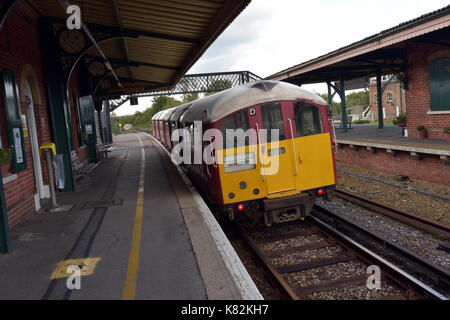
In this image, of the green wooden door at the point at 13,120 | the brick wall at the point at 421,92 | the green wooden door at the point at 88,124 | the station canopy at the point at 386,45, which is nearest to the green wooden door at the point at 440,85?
the brick wall at the point at 421,92

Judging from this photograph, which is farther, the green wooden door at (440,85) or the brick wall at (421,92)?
the brick wall at (421,92)

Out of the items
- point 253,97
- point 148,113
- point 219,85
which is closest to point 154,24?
point 253,97

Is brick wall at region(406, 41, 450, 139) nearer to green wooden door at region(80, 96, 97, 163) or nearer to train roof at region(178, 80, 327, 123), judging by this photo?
train roof at region(178, 80, 327, 123)

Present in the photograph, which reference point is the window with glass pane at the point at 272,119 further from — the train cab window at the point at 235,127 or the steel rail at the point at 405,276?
the steel rail at the point at 405,276

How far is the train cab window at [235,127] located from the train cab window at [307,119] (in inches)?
37.1

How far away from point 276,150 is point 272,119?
1.83 feet

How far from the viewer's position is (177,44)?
402 inches

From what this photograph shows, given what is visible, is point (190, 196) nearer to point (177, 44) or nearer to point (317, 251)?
point (317, 251)

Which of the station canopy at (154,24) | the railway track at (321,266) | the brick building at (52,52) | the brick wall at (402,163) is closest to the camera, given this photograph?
the railway track at (321,266)

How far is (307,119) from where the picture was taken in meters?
6.58

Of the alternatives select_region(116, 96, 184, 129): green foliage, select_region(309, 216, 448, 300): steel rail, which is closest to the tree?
select_region(116, 96, 184, 129): green foliage

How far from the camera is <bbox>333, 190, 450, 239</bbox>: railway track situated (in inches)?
269

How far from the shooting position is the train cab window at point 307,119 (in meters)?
6.53
